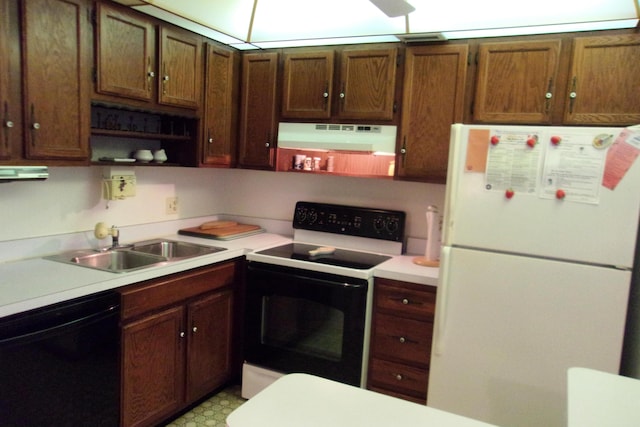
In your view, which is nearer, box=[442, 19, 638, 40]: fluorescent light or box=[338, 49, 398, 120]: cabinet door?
box=[442, 19, 638, 40]: fluorescent light

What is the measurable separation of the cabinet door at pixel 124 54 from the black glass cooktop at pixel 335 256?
3.71 ft

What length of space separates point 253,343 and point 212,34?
184 cm

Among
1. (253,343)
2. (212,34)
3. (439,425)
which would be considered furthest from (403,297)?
(212,34)

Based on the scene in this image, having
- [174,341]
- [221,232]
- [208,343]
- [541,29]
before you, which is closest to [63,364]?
[174,341]

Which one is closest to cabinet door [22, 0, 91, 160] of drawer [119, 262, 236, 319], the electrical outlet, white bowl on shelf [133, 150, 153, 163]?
white bowl on shelf [133, 150, 153, 163]

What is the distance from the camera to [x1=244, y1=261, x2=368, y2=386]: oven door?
8.08 feet

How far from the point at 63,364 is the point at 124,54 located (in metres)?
1.45

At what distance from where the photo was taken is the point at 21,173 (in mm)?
1892

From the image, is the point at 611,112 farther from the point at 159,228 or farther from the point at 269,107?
the point at 159,228

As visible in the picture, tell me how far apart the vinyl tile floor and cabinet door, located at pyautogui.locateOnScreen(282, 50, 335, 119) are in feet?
5.74

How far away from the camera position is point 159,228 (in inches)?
119

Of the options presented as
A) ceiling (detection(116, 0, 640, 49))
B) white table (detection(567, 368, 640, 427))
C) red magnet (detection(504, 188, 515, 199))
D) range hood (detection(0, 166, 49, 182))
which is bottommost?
white table (detection(567, 368, 640, 427))

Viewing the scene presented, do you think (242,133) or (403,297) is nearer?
(403,297)

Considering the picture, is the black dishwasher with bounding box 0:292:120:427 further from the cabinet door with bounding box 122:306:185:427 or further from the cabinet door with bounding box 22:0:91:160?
the cabinet door with bounding box 22:0:91:160
